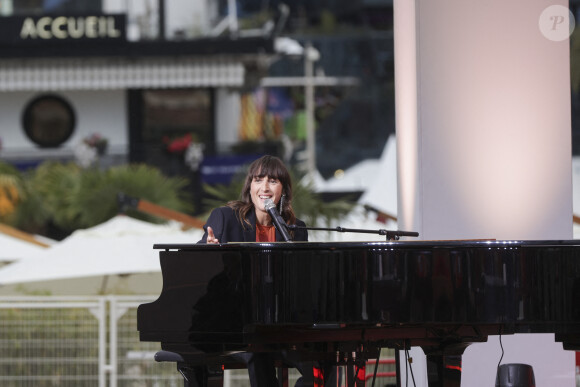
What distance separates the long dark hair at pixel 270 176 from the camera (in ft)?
22.6

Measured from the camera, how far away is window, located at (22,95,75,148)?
28.7 m

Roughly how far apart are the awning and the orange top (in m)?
Answer: 20.2

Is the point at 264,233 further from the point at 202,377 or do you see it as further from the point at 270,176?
the point at 202,377

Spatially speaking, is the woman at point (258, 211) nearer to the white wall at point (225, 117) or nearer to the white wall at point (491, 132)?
the white wall at point (491, 132)

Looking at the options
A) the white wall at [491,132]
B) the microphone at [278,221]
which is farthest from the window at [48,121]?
the microphone at [278,221]

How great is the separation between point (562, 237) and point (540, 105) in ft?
2.70

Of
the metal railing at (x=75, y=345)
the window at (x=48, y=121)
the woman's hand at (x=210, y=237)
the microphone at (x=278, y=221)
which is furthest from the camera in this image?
the window at (x=48, y=121)

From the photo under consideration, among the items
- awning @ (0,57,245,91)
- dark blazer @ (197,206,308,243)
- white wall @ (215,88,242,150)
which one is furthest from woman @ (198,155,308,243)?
white wall @ (215,88,242,150)

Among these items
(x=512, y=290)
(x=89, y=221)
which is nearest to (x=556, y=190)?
(x=512, y=290)

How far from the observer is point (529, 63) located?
7676mm

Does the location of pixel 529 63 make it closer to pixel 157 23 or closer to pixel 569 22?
pixel 569 22

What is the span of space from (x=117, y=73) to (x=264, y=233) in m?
21.1

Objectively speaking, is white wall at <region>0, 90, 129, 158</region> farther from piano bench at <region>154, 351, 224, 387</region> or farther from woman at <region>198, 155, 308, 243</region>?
piano bench at <region>154, 351, 224, 387</region>

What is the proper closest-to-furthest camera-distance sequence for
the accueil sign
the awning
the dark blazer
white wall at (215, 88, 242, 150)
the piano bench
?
the piano bench, the dark blazer, the awning, the accueil sign, white wall at (215, 88, 242, 150)
